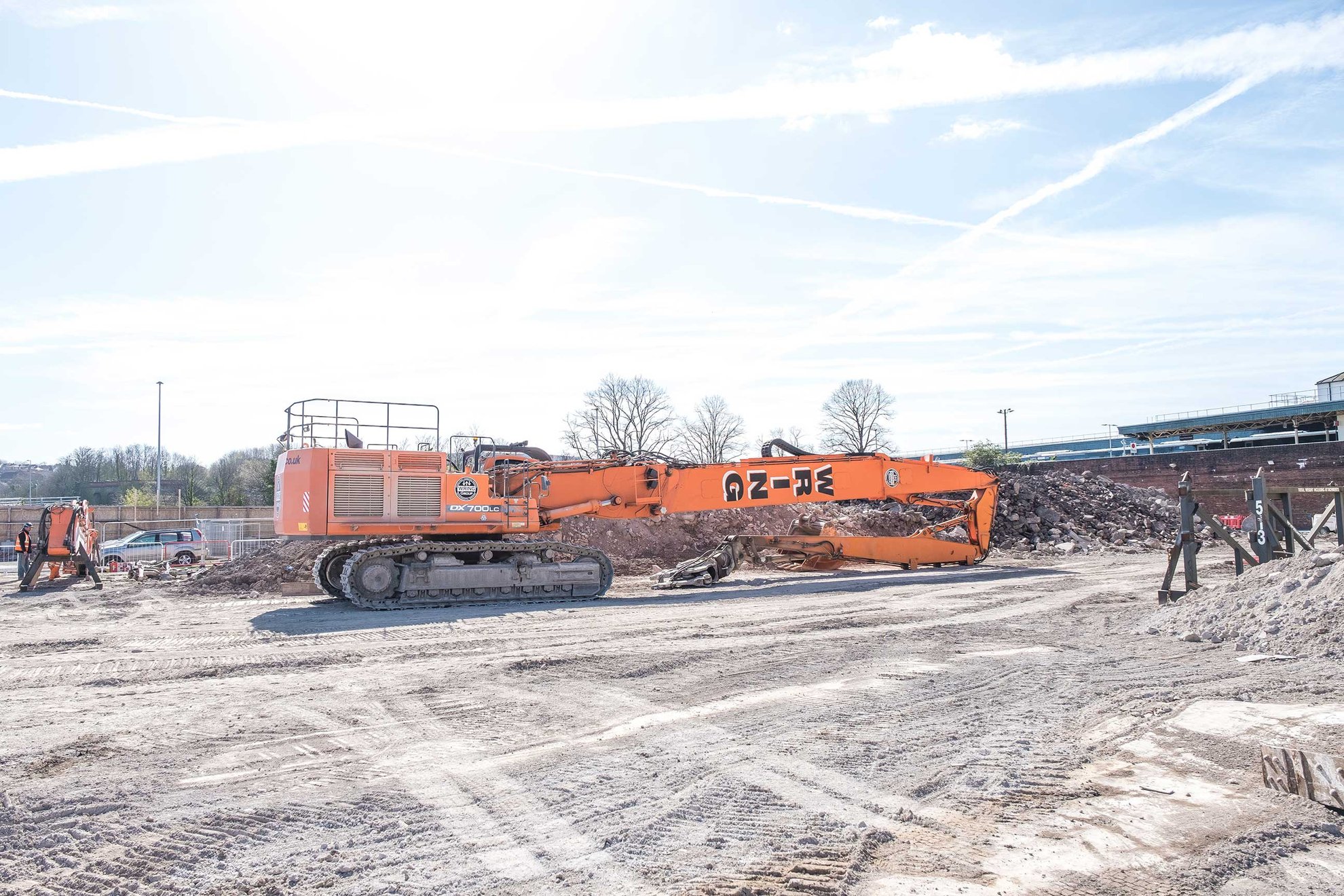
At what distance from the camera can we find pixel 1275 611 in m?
8.94

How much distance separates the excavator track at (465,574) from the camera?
13352mm

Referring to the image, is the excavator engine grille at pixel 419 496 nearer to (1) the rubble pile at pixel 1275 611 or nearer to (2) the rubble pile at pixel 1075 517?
(1) the rubble pile at pixel 1275 611

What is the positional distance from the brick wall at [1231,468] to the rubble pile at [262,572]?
2709cm

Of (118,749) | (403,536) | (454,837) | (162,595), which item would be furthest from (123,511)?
(454,837)

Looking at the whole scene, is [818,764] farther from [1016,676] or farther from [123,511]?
[123,511]

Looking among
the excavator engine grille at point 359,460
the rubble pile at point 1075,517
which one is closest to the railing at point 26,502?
the excavator engine grille at point 359,460

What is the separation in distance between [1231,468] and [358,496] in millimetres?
36748

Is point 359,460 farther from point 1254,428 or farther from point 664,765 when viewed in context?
point 1254,428

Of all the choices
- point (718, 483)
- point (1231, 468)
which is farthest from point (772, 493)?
point (1231, 468)

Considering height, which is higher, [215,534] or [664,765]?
[215,534]

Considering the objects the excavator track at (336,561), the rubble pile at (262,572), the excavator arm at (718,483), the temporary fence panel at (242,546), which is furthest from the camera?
the temporary fence panel at (242,546)

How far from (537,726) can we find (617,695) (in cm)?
110

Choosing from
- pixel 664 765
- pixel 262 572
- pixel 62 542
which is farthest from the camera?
pixel 62 542

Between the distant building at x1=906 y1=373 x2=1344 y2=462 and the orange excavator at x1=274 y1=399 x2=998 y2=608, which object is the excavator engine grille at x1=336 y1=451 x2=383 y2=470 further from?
the distant building at x1=906 y1=373 x2=1344 y2=462
